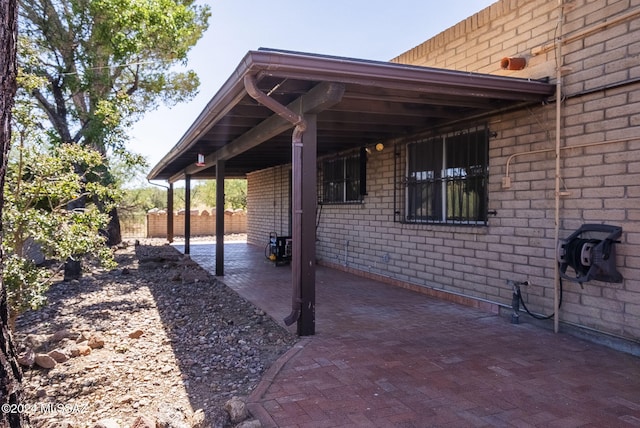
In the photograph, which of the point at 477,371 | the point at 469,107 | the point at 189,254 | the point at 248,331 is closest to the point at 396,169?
the point at 469,107

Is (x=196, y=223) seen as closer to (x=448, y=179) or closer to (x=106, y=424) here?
(x=448, y=179)

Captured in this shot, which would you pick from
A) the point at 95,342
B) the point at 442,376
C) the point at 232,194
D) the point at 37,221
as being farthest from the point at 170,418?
the point at 232,194

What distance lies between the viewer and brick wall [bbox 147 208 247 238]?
20016 mm

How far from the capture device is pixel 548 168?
4863mm

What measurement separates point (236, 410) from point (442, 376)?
1.62 metres

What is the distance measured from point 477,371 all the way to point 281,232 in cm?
976

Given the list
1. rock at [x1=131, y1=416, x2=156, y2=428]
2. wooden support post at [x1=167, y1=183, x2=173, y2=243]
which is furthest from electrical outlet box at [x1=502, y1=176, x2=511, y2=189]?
wooden support post at [x1=167, y1=183, x2=173, y2=243]

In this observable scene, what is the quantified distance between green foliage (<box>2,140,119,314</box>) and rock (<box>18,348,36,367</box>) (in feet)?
1.35

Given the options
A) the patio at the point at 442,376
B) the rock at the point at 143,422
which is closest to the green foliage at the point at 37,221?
the rock at the point at 143,422

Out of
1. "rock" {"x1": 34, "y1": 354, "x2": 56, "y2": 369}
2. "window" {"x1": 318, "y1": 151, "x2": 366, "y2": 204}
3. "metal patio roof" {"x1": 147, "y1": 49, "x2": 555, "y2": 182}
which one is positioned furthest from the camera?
"window" {"x1": 318, "y1": 151, "x2": 366, "y2": 204}

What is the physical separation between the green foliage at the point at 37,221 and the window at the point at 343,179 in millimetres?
4847

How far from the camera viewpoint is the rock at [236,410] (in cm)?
289

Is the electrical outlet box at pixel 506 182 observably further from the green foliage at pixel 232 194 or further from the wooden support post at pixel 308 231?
the green foliage at pixel 232 194

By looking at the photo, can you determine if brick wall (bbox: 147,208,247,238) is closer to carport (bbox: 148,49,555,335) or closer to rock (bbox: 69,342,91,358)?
carport (bbox: 148,49,555,335)
